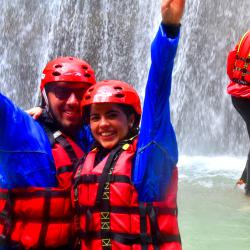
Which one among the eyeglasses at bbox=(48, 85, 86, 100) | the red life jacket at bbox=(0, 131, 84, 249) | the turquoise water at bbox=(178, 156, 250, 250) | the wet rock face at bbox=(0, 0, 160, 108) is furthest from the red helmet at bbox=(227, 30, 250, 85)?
the wet rock face at bbox=(0, 0, 160, 108)

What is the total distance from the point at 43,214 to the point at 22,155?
0.86 ft

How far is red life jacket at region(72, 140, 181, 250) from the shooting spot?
2.19m

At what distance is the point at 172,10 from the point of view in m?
2.01

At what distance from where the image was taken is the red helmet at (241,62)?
5.48 m

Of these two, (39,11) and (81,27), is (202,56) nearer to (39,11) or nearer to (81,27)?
(81,27)

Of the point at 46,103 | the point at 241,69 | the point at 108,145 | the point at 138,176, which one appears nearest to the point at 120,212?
the point at 138,176

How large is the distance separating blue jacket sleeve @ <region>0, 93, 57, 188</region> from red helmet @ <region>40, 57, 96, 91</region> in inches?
10.7

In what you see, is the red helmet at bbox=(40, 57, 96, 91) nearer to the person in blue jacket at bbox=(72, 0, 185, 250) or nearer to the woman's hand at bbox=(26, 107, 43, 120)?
the woman's hand at bbox=(26, 107, 43, 120)

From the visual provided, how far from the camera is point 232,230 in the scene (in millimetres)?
4578

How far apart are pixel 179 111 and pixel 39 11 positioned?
4931 millimetres

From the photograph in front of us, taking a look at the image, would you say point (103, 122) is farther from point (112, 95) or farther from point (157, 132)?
point (157, 132)

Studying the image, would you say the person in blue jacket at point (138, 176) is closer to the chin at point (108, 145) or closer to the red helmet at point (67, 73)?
the chin at point (108, 145)

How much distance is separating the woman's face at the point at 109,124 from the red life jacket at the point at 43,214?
0.73ft

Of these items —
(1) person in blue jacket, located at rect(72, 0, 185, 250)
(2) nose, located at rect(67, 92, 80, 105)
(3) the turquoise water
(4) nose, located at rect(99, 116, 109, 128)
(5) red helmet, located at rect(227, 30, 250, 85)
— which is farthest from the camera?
(5) red helmet, located at rect(227, 30, 250, 85)
